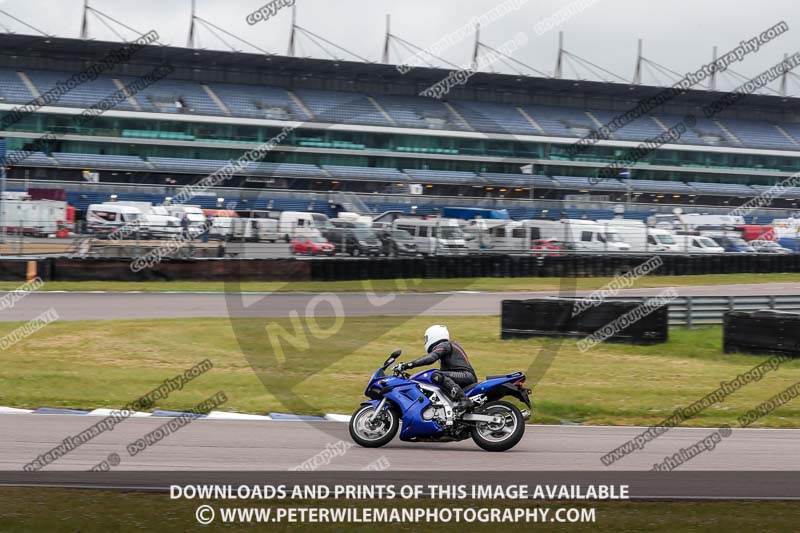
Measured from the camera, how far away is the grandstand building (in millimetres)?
56156

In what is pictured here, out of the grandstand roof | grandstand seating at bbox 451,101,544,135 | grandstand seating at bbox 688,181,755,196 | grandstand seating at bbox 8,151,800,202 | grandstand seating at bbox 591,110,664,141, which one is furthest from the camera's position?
grandstand seating at bbox 688,181,755,196

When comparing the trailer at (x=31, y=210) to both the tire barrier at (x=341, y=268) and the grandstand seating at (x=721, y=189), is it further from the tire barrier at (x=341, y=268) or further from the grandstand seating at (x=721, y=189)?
the grandstand seating at (x=721, y=189)

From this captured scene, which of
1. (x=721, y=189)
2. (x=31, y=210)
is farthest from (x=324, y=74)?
(x=721, y=189)

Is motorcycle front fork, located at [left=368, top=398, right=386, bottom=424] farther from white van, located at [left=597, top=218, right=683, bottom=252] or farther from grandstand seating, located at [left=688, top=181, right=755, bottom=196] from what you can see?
grandstand seating, located at [left=688, top=181, right=755, bottom=196]

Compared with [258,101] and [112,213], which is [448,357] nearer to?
[112,213]

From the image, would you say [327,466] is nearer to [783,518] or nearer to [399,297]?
[783,518]

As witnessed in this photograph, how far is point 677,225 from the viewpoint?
41.8 m

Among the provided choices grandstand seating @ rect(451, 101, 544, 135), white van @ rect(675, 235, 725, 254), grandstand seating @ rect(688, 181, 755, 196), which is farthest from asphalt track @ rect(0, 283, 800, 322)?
grandstand seating @ rect(688, 181, 755, 196)

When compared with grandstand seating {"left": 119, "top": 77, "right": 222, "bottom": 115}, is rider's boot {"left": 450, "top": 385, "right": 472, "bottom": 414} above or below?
below

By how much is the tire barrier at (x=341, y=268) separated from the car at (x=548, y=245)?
33.0 inches

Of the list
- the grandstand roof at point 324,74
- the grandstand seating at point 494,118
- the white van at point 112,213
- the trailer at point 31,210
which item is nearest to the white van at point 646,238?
the trailer at point 31,210

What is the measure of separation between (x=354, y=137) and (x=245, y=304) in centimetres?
4116

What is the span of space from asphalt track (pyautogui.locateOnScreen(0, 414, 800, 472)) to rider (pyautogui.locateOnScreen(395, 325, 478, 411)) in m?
0.57

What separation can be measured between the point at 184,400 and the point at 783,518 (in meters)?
7.81
